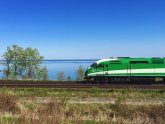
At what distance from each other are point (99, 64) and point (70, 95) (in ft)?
41.9

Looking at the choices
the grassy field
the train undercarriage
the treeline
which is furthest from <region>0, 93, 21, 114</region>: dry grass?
the treeline

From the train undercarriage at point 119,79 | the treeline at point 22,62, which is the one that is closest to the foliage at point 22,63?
the treeline at point 22,62

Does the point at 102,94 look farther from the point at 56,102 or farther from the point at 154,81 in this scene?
the point at 154,81

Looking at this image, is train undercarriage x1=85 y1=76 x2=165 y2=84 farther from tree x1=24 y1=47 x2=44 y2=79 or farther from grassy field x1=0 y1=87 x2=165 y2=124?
tree x1=24 y1=47 x2=44 y2=79

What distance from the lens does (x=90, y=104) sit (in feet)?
82.7

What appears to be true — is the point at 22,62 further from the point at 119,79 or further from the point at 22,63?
the point at 119,79

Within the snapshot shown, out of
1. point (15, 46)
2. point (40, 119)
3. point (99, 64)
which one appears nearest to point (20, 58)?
point (15, 46)

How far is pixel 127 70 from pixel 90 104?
16.8 meters

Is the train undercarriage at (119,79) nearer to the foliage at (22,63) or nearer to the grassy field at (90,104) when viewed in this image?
the grassy field at (90,104)

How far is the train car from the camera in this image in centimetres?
4103

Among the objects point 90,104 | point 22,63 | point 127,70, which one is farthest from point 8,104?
point 22,63

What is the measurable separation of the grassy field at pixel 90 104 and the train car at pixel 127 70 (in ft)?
30.9

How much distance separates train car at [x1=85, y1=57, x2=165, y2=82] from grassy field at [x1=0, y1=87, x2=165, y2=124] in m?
9.43

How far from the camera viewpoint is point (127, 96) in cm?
2872
